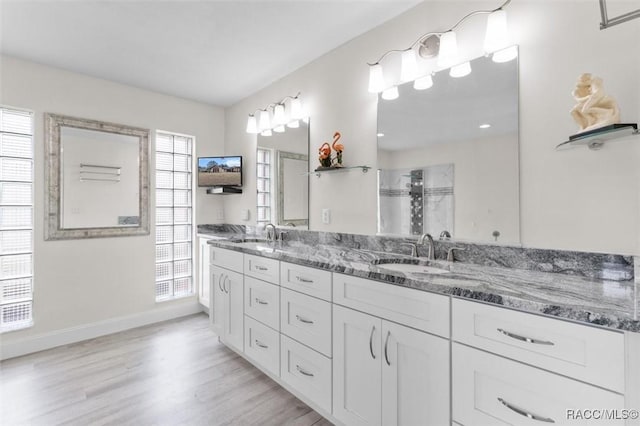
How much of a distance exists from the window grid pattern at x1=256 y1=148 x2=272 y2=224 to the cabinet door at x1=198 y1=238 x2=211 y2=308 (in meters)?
0.73

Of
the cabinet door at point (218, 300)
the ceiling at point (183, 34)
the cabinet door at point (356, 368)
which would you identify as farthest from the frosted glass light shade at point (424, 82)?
the cabinet door at point (218, 300)

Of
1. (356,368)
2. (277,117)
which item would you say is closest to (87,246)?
(277,117)

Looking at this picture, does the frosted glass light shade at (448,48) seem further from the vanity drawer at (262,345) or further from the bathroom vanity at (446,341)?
the vanity drawer at (262,345)

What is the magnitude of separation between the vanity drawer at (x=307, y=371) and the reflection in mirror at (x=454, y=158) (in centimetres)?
95

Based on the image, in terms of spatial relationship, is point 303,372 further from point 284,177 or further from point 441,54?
point 441,54

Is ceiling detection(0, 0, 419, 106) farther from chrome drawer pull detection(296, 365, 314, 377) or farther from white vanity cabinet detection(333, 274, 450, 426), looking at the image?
chrome drawer pull detection(296, 365, 314, 377)

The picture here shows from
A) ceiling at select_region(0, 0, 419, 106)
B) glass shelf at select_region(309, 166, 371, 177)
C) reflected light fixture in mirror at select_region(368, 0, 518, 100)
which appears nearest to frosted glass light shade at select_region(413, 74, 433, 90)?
reflected light fixture in mirror at select_region(368, 0, 518, 100)

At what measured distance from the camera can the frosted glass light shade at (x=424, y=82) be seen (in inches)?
74.5

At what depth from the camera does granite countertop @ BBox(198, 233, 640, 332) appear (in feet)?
2.88

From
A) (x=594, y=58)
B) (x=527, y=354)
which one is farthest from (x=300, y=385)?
(x=594, y=58)

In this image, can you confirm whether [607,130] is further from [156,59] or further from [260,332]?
[156,59]

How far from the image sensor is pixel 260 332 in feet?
7.18

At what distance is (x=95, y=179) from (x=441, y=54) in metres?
3.29

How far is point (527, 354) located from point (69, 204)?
12.0ft
